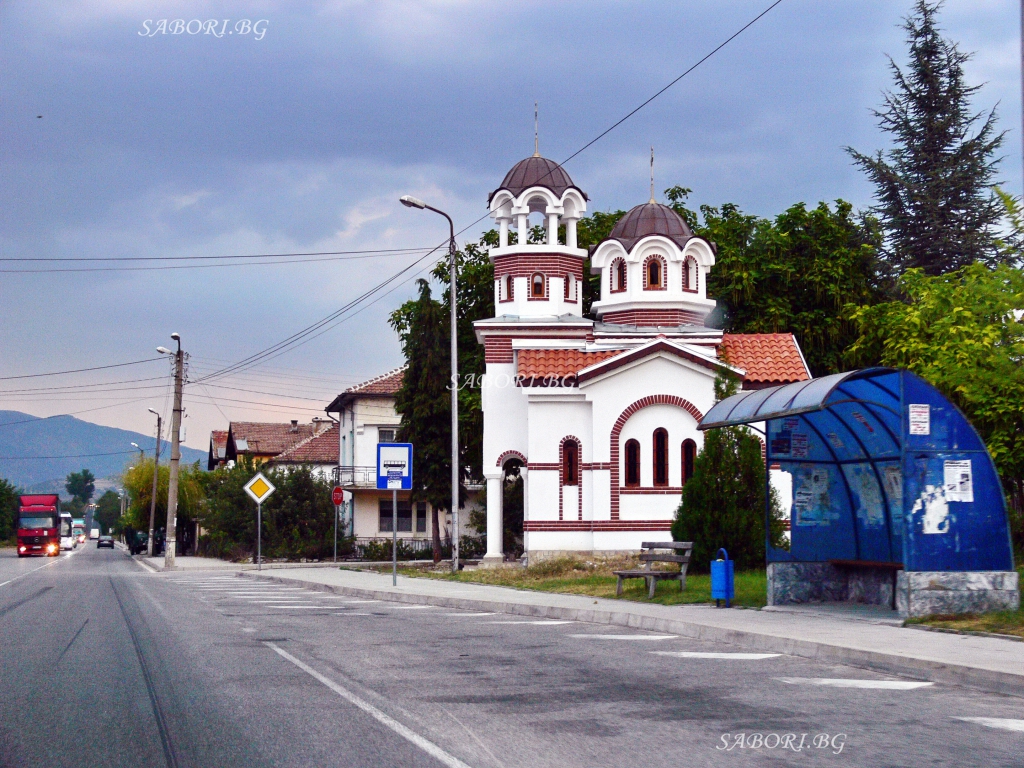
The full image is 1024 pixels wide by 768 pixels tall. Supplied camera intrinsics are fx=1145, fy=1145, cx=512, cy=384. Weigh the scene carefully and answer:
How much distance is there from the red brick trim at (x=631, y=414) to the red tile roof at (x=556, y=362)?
180 centimetres

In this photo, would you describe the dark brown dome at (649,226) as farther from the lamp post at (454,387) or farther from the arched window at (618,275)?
the lamp post at (454,387)

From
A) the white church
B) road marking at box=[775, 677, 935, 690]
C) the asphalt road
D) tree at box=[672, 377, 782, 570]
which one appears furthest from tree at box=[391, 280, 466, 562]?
road marking at box=[775, 677, 935, 690]

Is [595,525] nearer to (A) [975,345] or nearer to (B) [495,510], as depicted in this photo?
(B) [495,510]

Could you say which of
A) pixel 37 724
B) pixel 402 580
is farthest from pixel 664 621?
pixel 402 580

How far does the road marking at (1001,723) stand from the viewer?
7871mm

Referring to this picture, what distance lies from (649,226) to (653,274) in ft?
5.16

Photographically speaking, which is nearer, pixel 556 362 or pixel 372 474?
pixel 556 362

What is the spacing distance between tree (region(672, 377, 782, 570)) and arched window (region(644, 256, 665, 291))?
43.2 feet

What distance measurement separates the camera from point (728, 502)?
24.0 metres

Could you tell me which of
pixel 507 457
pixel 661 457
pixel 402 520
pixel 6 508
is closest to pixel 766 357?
pixel 661 457

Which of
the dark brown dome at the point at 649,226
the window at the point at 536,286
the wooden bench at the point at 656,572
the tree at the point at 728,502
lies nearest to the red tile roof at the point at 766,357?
the dark brown dome at the point at 649,226

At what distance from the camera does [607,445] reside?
33.3m

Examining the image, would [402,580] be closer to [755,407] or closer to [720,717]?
[755,407]

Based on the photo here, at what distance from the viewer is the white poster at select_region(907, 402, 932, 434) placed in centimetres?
1380
